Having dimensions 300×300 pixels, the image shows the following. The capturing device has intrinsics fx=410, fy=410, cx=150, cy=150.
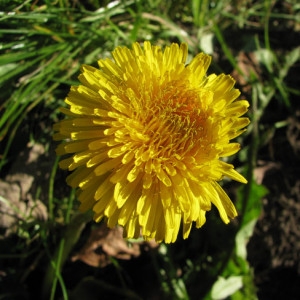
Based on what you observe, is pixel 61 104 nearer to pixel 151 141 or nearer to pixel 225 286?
pixel 151 141

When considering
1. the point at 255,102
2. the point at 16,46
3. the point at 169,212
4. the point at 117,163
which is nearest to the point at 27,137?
the point at 16,46

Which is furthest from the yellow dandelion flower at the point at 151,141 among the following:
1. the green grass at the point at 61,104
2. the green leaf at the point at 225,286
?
the green leaf at the point at 225,286

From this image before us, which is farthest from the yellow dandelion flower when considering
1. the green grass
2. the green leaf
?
the green leaf

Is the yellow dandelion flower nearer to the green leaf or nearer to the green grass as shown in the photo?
the green grass

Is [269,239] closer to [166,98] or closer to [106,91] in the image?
[166,98]

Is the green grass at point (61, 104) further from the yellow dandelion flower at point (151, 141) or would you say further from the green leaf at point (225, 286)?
the yellow dandelion flower at point (151, 141)

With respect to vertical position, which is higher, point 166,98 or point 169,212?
point 166,98
